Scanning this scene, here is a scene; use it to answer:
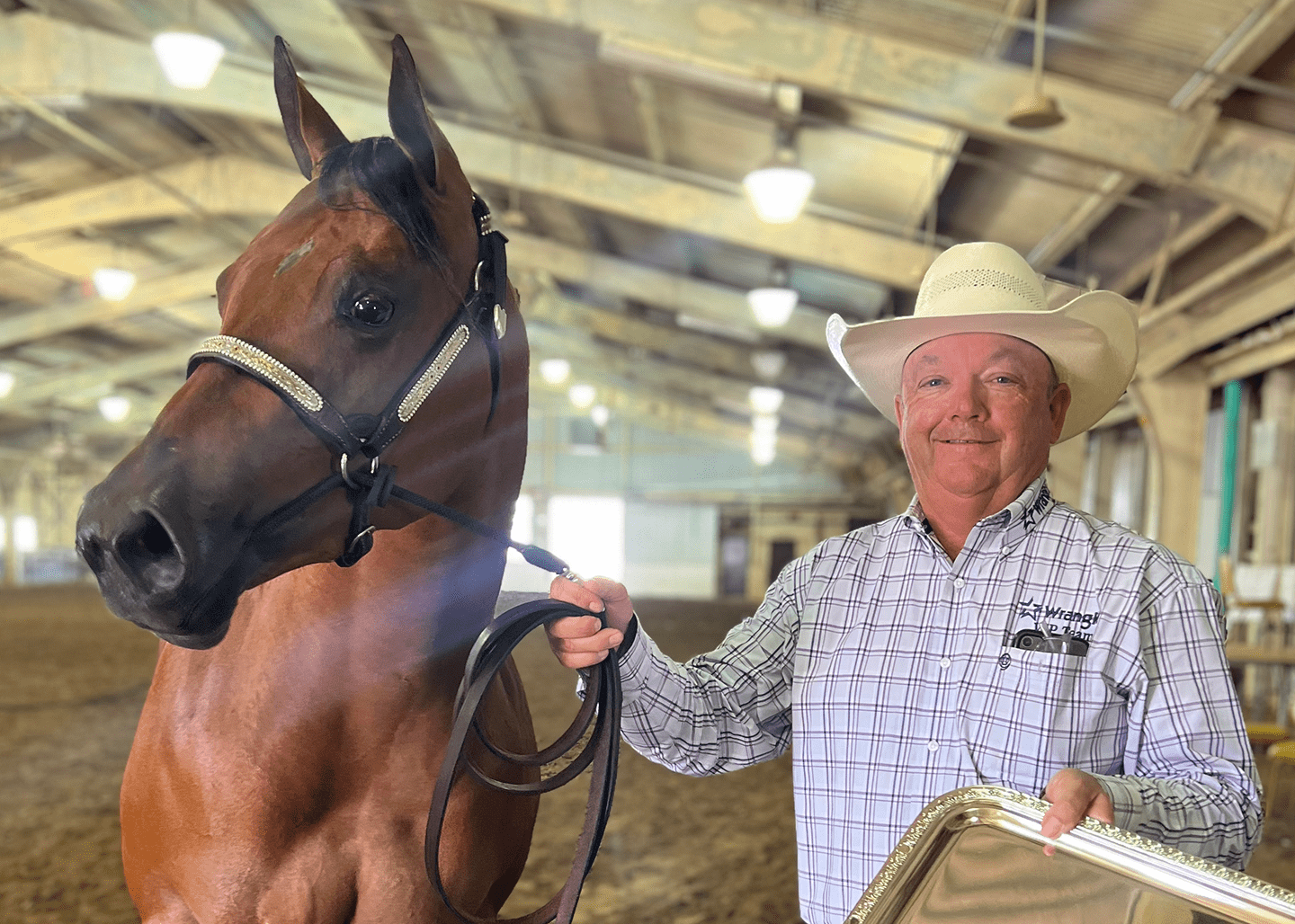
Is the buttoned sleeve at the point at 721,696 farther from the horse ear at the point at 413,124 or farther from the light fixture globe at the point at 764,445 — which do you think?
the light fixture globe at the point at 764,445

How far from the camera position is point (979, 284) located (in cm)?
182

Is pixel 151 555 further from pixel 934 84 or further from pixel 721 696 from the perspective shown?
pixel 934 84

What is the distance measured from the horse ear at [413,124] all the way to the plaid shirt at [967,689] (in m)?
0.80

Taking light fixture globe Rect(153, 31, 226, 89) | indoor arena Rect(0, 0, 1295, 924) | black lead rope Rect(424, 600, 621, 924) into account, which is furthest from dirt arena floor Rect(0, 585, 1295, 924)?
light fixture globe Rect(153, 31, 226, 89)

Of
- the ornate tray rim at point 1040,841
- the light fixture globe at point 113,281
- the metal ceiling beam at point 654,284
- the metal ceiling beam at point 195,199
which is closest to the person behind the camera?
the ornate tray rim at point 1040,841

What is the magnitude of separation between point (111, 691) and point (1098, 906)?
27.9ft

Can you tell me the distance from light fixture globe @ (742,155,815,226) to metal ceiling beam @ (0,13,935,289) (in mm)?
2180

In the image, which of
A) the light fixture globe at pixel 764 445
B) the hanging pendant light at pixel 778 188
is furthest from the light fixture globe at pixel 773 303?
the light fixture globe at pixel 764 445

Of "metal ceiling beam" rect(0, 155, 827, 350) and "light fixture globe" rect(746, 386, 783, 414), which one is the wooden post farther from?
"light fixture globe" rect(746, 386, 783, 414)

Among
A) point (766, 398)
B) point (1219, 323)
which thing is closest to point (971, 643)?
point (1219, 323)

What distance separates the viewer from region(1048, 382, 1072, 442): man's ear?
6.15 ft

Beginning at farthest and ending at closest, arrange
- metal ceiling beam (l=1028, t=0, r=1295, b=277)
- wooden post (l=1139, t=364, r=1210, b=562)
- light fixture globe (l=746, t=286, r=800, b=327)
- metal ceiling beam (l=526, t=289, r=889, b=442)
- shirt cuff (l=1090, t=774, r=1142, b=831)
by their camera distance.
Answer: metal ceiling beam (l=526, t=289, r=889, b=442) < light fixture globe (l=746, t=286, r=800, b=327) < wooden post (l=1139, t=364, r=1210, b=562) < metal ceiling beam (l=1028, t=0, r=1295, b=277) < shirt cuff (l=1090, t=774, r=1142, b=831)

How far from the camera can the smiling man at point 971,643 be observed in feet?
5.10

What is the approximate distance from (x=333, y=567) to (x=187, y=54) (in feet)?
17.4
